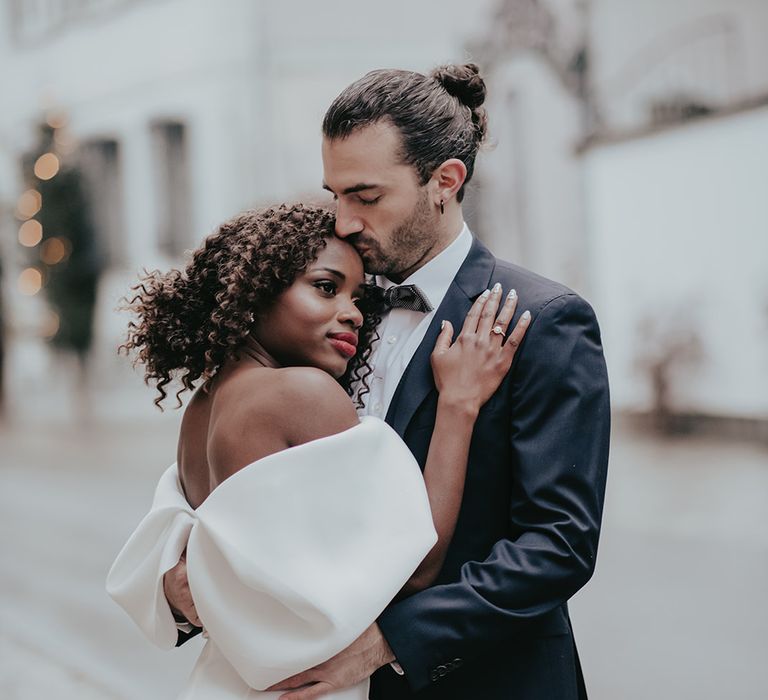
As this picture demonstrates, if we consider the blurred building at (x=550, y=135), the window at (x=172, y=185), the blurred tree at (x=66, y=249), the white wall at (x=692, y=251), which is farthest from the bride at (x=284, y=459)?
the blurred tree at (x=66, y=249)

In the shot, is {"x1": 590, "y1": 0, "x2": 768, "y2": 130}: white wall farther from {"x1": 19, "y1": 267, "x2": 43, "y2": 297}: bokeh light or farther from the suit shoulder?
{"x1": 19, "y1": 267, "x2": 43, "y2": 297}: bokeh light

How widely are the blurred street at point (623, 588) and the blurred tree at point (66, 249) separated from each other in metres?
5.03

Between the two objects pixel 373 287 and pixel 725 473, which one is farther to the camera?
pixel 725 473

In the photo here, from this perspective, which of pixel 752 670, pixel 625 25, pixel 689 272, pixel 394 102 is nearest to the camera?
pixel 394 102

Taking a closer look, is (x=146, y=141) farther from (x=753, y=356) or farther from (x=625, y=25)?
(x=753, y=356)

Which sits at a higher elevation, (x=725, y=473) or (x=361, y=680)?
(x=361, y=680)

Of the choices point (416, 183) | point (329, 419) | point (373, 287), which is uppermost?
point (416, 183)

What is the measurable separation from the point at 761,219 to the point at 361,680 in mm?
7311

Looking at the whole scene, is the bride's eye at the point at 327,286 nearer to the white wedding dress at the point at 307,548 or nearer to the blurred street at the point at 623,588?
the white wedding dress at the point at 307,548

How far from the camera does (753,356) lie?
27.0 feet

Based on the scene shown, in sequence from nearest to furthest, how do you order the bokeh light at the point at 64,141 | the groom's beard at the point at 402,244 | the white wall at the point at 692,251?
the groom's beard at the point at 402,244
the white wall at the point at 692,251
the bokeh light at the point at 64,141

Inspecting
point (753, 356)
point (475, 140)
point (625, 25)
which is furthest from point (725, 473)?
point (475, 140)

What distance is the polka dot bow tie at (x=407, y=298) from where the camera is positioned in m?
1.92

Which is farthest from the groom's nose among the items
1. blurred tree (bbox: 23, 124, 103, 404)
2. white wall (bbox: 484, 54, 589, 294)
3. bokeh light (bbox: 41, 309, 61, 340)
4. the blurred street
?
bokeh light (bbox: 41, 309, 61, 340)
